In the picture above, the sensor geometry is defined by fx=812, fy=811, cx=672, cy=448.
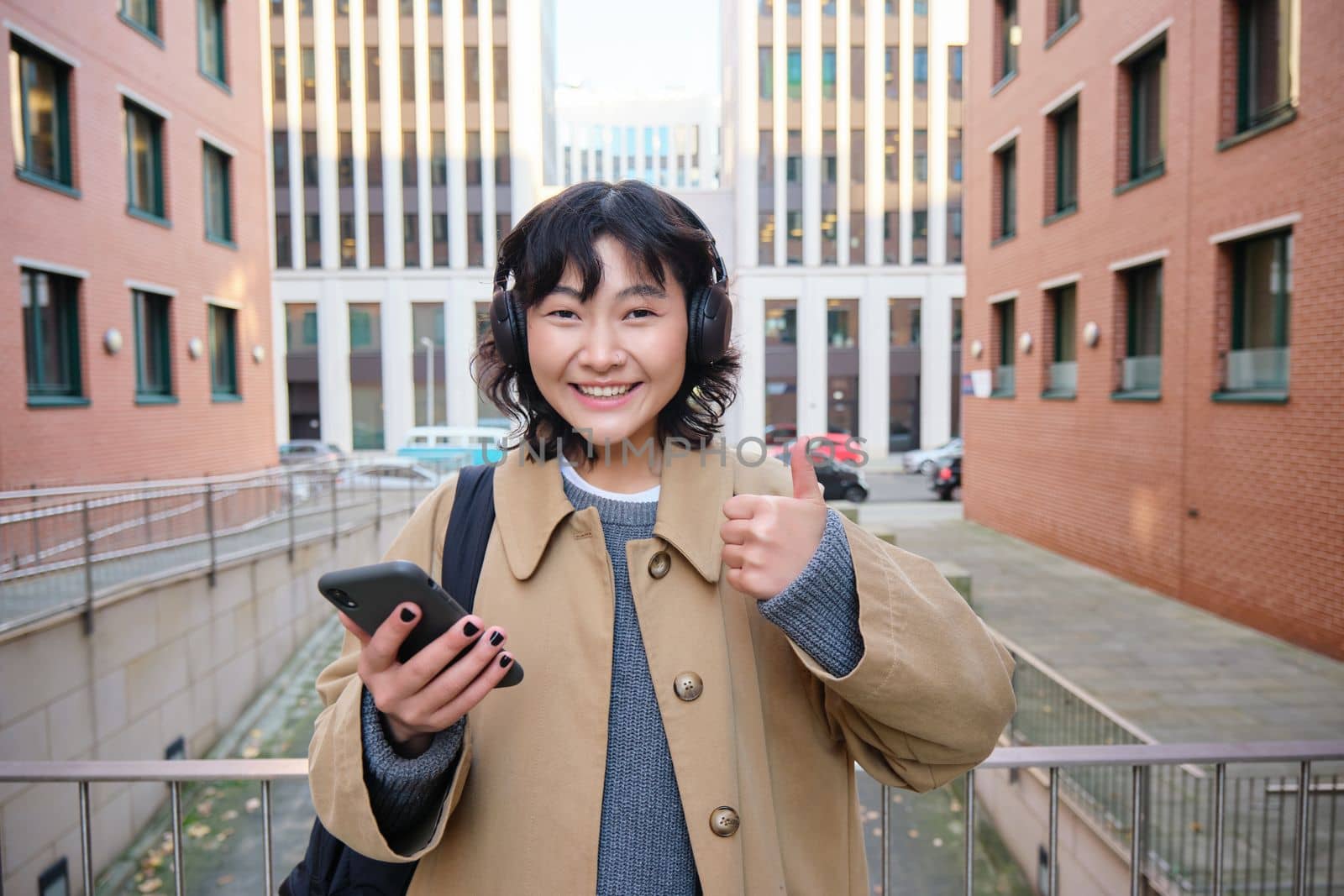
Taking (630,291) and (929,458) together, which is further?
(929,458)

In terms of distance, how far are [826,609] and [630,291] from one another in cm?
57

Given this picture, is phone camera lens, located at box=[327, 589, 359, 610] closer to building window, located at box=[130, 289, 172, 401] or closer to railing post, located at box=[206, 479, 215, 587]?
railing post, located at box=[206, 479, 215, 587]

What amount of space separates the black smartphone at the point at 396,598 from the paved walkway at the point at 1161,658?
587 centimetres

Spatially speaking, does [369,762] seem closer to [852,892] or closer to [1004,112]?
[852,892]

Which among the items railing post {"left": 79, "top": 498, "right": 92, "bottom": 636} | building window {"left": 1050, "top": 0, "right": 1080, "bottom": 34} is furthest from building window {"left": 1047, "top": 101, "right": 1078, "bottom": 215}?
railing post {"left": 79, "top": 498, "right": 92, "bottom": 636}

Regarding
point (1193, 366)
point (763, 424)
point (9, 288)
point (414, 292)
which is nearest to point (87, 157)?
point (9, 288)

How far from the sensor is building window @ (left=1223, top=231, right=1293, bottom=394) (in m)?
7.79

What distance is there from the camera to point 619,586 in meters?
1.28

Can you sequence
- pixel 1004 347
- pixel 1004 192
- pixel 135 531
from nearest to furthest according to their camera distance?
pixel 135 531 → pixel 1004 192 → pixel 1004 347

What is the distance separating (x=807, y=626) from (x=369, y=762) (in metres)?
0.62

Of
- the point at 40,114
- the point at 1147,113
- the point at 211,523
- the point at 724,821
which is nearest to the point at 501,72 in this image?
the point at 40,114

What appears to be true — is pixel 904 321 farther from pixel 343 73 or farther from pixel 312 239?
pixel 343 73

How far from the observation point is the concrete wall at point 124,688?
4957 millimetres

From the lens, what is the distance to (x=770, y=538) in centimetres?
106
